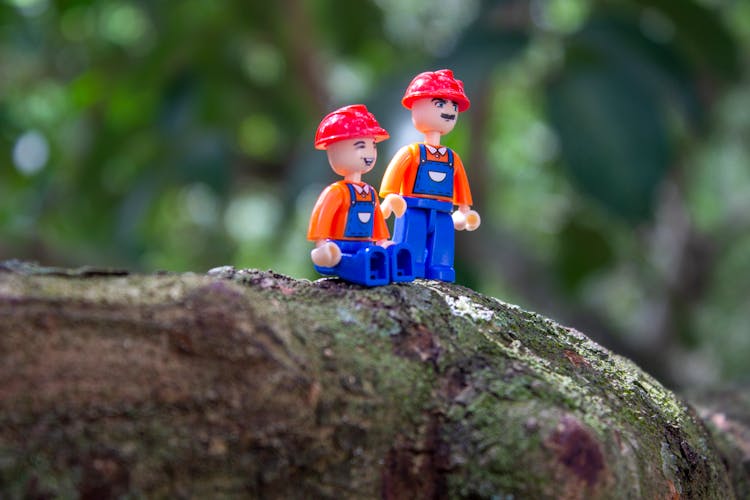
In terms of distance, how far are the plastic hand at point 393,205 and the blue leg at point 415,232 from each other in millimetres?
23

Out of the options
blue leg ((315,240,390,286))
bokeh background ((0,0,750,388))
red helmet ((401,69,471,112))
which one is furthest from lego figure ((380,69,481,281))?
bokeh background ((0,0,750,388))

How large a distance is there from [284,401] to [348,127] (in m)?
0.42

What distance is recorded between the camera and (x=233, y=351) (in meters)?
0.71

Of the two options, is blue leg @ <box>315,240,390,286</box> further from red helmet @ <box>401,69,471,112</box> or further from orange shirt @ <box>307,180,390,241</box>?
red helmet @ <box>401,69,471,112</box>

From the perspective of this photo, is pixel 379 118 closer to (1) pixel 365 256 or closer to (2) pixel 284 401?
(1) pixel 365 256

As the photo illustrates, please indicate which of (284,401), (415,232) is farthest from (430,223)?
(284,401)

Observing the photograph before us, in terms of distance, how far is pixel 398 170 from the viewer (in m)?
1.09

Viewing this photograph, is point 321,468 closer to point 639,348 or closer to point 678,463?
point 678,463

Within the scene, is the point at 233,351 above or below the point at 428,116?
below

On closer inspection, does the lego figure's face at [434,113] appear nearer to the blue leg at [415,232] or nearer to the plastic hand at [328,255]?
the blue leg at [415,232]

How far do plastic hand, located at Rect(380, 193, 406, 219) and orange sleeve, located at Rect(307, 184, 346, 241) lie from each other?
0.08m

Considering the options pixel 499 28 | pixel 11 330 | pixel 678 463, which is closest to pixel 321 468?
pixel 11 330

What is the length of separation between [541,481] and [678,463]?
27 centimetres

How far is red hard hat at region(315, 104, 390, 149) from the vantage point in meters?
1.01
